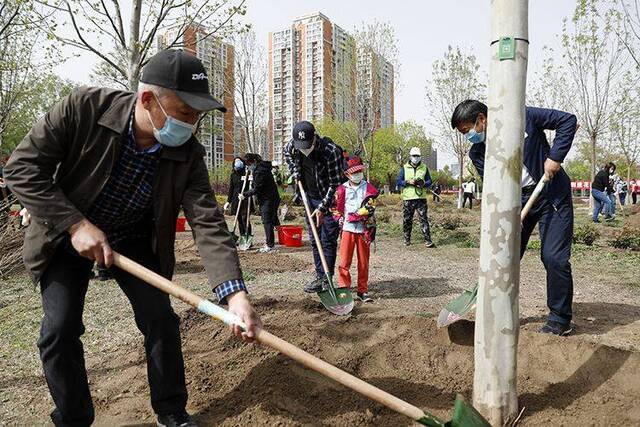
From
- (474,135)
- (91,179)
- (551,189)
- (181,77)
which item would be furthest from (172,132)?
(551,189)

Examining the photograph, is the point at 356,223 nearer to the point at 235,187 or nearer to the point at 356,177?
the point at 356,177

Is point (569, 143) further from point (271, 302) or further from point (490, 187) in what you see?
point (271, 302)

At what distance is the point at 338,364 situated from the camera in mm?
3168

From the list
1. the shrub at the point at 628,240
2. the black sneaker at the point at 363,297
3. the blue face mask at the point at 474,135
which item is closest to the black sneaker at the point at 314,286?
the black sneaker at the point at 363,297

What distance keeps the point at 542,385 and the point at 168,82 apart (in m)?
2.59

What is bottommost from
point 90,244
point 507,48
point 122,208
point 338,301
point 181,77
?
point 338,301

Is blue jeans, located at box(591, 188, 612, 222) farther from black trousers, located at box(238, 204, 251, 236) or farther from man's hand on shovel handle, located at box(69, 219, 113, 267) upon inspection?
man's hand on shovel handle, located at box(69, 219, 113, 267)

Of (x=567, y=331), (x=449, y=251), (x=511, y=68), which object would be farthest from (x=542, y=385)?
(x=449, y=251)

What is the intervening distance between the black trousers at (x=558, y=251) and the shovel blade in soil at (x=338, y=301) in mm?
1570

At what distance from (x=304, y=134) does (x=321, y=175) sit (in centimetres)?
56

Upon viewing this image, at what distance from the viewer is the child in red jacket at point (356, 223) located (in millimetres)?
5109

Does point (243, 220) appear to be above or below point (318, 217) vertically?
below

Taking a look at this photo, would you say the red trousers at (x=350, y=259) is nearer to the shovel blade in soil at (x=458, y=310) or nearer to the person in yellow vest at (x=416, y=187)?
the shovel blade in soil at (x=458, y=310)

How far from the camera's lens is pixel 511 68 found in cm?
216
